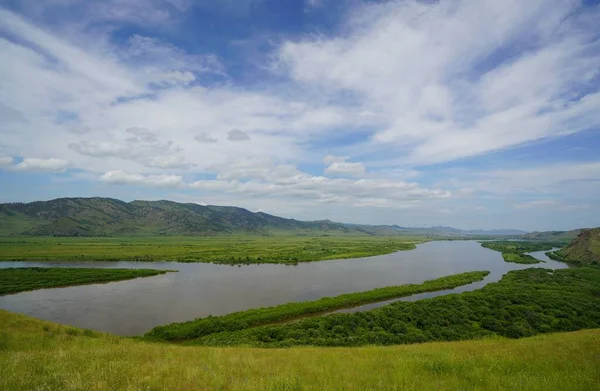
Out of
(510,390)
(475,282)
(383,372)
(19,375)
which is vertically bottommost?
(475,282)

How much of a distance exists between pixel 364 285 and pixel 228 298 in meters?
25.4

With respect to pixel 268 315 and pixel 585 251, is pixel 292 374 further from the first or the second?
pixel 585 251

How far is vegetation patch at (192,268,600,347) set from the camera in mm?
26764

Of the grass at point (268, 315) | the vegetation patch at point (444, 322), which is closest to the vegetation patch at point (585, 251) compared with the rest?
the vegetation patch at point (444, 322)

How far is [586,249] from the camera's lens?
99.1 metres

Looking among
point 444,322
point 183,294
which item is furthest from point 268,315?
point 444,322

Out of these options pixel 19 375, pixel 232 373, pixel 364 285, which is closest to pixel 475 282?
pixel 364 285

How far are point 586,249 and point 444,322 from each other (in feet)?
345

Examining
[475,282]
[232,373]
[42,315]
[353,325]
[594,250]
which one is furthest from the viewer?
[594,250]

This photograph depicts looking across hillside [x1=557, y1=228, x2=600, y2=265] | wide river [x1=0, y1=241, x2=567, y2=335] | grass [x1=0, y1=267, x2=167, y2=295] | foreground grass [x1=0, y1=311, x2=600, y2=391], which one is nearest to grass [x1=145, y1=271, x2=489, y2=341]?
wide river [x1=0, y1=241, x2=567, y2=335]

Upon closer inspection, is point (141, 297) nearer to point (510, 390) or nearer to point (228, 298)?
point (228, 298)

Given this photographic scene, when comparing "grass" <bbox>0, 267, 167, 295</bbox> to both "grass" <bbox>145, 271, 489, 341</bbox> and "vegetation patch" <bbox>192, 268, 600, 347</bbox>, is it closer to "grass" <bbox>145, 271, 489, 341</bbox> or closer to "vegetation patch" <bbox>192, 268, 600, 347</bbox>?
"grass" <bbox>145, 271, 489, 341</bbox>

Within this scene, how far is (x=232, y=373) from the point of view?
26.2 ft

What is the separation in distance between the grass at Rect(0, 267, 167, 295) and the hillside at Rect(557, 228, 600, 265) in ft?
404
